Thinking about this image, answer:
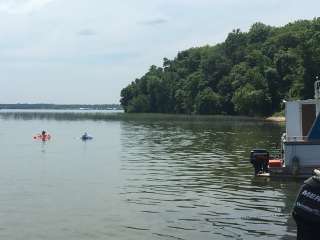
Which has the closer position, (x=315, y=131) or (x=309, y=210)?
(x=309, y=210)

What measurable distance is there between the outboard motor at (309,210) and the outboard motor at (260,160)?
68.7 ft

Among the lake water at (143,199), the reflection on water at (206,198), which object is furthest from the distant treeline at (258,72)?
the reflection on water at (206,198)

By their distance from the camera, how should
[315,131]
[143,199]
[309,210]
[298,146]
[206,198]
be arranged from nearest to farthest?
[309,210] < [206,198] < [143,199] < [315,131] < [298,146]

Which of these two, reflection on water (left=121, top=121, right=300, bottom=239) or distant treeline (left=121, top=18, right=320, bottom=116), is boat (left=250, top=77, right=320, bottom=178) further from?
distant treeline (left=121, top=18, right=320, bottom=116)

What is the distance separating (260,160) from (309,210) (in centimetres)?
2164

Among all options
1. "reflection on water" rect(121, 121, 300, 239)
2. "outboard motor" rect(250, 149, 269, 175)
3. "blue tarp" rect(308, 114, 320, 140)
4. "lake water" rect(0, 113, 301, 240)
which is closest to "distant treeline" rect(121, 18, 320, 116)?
"lake water" rect(0, 113, 301, 240)

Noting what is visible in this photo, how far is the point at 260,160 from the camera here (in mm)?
31359

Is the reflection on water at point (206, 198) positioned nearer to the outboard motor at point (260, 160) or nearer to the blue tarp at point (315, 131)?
the outboard motor at point (260, 160)

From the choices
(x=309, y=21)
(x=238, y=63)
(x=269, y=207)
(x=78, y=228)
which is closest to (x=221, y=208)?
(x=269, y=207)

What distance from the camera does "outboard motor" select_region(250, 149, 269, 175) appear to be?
102 ft

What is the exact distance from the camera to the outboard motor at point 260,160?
1220 inches

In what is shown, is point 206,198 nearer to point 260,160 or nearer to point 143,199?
point 143,199

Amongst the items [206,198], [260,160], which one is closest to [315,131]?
[260,160]

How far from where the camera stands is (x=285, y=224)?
19.5 m
